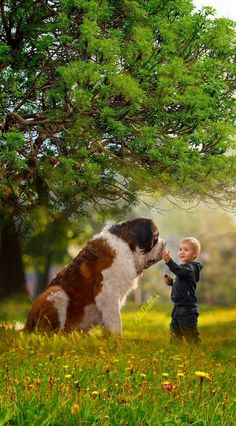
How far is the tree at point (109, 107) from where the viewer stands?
12.0 m

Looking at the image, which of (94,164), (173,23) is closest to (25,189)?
(94,164)

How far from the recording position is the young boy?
29.2 feet

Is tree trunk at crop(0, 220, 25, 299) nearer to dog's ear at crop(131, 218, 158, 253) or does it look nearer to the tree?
the tree

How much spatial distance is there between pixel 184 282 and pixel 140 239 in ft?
3.00

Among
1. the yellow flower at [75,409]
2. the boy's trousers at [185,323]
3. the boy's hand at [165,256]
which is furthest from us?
the boy's hand at [165,256]

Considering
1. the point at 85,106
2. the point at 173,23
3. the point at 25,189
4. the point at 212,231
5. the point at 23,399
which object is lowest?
the point at 23,399

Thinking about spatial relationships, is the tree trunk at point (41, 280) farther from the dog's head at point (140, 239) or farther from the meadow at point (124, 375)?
the dog's head at point (140, 239)

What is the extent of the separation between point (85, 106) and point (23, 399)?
7.98m

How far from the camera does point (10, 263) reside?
12.1 m

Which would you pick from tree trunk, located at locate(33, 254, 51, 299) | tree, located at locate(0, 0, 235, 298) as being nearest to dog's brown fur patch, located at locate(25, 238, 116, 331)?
tree trunk, located at locate(33, 254, 51, 299)

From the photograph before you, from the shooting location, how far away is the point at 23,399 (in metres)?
4.18

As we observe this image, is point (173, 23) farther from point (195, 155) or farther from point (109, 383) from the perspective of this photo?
point (109, 383)

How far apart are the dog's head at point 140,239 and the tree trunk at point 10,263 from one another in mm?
3390

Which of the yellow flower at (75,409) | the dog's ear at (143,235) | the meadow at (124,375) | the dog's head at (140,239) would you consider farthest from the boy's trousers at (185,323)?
the yellow flower at (75,409)
